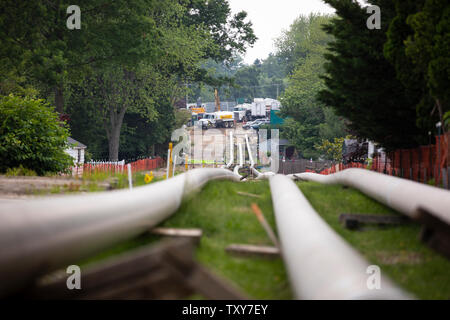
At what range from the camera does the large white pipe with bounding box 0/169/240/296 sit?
301 cm

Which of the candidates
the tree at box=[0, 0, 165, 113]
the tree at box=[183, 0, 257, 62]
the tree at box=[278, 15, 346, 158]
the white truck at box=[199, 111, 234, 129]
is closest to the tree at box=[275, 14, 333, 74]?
the tree at box=[278, 15, 346, 158]

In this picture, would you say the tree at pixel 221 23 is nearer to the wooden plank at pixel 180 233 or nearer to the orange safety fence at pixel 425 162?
the orange safety fence at pixel 425 162

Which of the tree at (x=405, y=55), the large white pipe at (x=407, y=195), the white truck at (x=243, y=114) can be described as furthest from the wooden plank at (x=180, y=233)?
the white truck at (x=243, y=114)

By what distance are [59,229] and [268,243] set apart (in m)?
2.79

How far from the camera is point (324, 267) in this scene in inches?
130

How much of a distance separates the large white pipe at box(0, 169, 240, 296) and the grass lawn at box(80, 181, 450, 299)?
50 centimetres

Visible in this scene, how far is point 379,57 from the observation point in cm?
1102

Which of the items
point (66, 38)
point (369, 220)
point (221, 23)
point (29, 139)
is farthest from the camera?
point (221, 23)

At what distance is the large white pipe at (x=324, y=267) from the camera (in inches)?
114

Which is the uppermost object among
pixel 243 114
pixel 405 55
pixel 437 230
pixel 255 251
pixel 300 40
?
pixel 300 40

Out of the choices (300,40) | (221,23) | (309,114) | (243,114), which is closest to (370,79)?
(221,23)

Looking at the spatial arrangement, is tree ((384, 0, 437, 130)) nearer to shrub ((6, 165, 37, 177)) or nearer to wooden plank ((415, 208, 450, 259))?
wooden plank ((415, 208, 450, 259))

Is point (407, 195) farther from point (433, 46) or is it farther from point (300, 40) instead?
point (300, 40)
